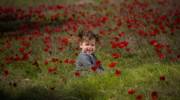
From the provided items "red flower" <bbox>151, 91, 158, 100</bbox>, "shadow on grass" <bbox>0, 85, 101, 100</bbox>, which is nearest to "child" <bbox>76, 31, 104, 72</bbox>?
"shadow on grass" <bbox>0, 85, 101, 100</bbox>

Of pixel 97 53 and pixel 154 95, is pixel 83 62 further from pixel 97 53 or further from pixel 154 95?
pixel 154 95

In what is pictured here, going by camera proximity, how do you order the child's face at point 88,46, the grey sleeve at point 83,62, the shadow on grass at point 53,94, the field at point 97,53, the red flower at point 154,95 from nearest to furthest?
the red flower at point 154,95 < the shadow on grass at point 53,94 < the field at point 97,53 < the grey sleeve at point 83,62 < the child's face at point 88,46

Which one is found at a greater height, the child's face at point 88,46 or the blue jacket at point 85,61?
the child's face at point 88,46

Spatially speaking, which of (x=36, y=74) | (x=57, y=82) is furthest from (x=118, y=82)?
(x=36, y=74)

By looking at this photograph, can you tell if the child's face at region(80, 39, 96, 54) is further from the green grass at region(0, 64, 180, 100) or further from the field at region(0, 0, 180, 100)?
the green grass at region(0, 64, 180, 100)

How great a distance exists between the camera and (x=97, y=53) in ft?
30.5

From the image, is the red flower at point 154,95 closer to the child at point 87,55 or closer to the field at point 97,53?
the field at point 97,53

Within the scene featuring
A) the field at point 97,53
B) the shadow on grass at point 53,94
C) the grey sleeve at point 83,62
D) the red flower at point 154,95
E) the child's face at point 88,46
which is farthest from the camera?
the child's face at point 88,46

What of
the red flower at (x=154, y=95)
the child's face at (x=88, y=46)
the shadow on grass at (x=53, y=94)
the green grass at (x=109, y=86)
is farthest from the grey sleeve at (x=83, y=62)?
the red flower at (x=154, y=95)

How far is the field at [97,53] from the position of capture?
4.98m

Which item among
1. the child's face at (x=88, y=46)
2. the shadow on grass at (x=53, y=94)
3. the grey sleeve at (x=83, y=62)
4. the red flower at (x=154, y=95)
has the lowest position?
the shadow on grass at (x=53, y=94)

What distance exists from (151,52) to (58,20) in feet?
Result: 22.7

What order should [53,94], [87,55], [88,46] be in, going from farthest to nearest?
[88,46] → [87,55] → [53,94]

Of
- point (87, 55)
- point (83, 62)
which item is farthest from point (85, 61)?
point (87, 55)
